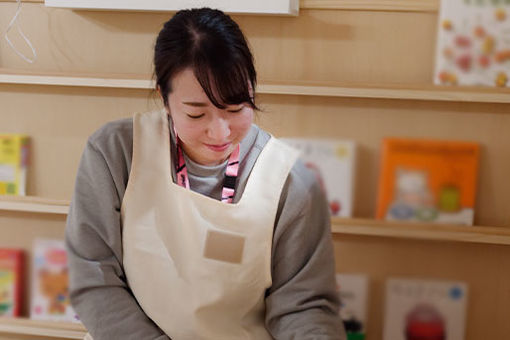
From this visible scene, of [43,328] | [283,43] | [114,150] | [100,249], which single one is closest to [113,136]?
[114,150]

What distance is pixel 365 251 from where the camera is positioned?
83 cm

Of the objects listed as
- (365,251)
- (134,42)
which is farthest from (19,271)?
(365,251)

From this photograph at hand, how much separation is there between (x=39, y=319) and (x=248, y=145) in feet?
1.54

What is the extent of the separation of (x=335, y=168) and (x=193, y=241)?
0.22m

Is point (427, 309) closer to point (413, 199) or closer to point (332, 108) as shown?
point (413, 199)

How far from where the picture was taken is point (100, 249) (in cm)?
84

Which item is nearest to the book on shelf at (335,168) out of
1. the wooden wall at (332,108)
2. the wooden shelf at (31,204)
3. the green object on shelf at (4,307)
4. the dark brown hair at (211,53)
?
the wooden wall at (332,108)

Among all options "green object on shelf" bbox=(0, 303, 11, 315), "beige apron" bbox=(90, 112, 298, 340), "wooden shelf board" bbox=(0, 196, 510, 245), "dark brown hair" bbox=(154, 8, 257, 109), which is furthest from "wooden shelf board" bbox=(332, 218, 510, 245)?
"green object on shelf" bbox=(0, 303, 11, 315)

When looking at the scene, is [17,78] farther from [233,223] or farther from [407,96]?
[407,96]

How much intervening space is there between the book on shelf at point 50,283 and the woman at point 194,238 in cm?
13

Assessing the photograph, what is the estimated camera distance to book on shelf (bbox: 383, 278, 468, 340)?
0.78 m

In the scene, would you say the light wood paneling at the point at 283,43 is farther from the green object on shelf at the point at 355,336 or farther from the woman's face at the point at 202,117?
the green object on shelf at the point at 355,336

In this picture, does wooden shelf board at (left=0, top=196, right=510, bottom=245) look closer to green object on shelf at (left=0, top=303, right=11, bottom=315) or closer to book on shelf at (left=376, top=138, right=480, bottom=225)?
book on shelf at (left=376, top=138, right=480, bottom=225)

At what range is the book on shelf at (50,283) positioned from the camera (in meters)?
0.96
